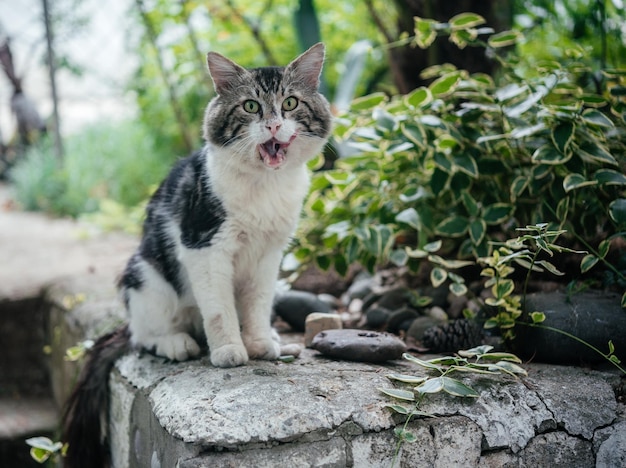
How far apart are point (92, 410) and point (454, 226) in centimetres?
158

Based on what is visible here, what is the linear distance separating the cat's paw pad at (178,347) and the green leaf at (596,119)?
65.4 inches

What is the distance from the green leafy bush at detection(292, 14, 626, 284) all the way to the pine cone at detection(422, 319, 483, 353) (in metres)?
0.30

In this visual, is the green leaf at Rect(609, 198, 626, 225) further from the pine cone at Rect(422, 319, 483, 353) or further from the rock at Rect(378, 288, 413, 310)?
the rock at Rect(378, 288, 413, 310)

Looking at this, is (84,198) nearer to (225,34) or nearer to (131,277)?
(225,34)

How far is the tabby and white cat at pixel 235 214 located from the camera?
6.43ft

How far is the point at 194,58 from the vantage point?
16.8 feet

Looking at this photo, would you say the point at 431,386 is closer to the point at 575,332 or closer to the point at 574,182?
the point at 575,332

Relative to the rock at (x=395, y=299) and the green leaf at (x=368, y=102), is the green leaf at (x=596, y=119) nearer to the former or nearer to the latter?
the green leaf at (x=368, y=102)

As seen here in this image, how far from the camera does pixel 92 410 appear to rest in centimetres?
233

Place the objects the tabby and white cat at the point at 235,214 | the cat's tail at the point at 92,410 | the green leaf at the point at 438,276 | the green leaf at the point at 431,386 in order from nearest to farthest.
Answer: the green leaf at the point at 431,386, the tabby and white cat at the point at 235,214, the cat's tail at the point at 92,410, the green leaf at the point at 438,276

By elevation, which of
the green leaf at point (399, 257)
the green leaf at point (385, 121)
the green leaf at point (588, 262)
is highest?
the green leaf at point (385, 121)

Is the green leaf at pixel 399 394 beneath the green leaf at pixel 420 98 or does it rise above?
beneath

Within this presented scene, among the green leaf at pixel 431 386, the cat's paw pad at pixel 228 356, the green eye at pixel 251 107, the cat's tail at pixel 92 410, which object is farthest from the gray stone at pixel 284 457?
the green eye at pixel 251 107

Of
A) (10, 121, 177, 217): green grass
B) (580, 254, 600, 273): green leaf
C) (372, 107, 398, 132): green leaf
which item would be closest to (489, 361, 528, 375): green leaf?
(580, 254, 600, 273): green leaf
